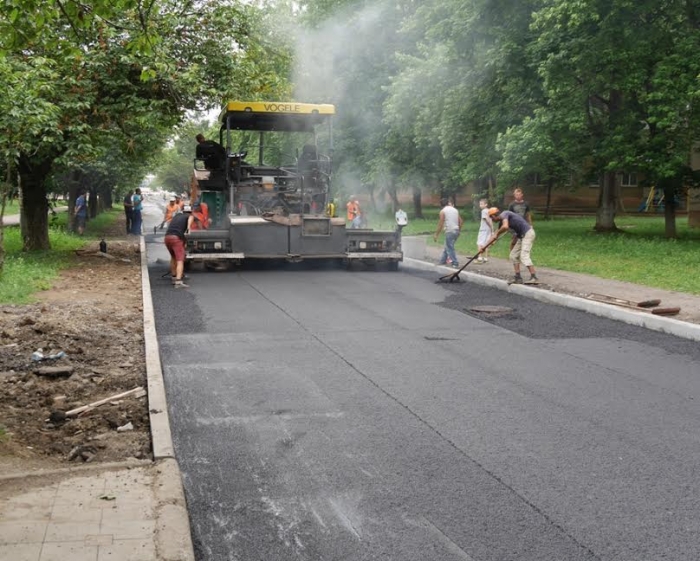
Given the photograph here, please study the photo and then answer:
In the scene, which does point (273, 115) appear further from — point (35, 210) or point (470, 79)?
point (470, 79)

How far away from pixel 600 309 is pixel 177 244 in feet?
24.6

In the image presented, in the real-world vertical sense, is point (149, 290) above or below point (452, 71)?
below

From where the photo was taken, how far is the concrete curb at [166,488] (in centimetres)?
380

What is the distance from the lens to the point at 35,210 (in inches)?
805

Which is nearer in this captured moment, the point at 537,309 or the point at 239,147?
the point at 537,309

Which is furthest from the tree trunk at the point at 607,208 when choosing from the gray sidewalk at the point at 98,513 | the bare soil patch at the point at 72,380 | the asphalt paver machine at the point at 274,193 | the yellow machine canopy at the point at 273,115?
the gray sidewalk at the point at 98,513

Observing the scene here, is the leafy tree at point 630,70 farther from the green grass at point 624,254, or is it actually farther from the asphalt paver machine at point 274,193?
the asphalt paver machine at point 274,193

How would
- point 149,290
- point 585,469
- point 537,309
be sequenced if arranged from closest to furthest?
point 585,469 < point 537,309 < point 149,290

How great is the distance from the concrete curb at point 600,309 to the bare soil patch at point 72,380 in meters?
6.46

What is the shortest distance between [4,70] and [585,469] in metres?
11.1

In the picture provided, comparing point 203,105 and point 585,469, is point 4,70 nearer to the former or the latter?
point 203,105

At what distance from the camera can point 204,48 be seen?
18.1m

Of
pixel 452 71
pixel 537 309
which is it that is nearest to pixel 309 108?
pixel 537 309

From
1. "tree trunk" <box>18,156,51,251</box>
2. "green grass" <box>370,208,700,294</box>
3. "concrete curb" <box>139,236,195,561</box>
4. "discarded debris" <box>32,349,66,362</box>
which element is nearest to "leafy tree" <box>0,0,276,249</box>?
"tree trunk" <box>18,156,51,251</box>
